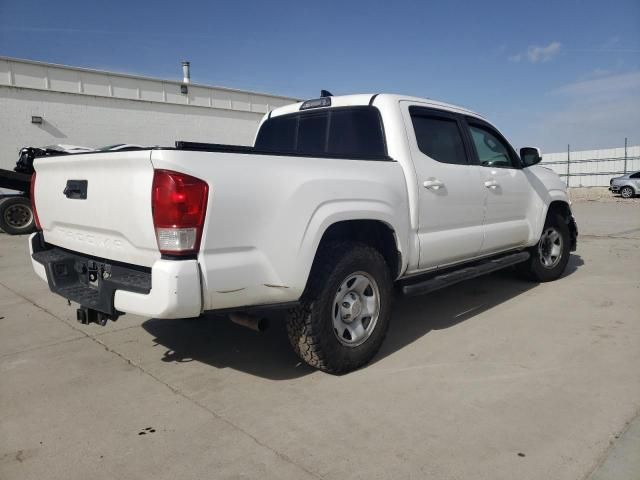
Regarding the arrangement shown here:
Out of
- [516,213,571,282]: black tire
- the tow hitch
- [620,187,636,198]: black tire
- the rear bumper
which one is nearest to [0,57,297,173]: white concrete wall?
the rear bumper

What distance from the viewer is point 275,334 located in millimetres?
4188

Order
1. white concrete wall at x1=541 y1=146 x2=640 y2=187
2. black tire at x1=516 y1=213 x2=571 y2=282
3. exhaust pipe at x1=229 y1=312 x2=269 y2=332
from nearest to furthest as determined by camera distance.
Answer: exhaust pipe at x1=229 y1=312 x2=269 y2=332 → black tire at x1=516 y1=213 x2=571 y2=282 → white concrete wall at x1=541 y1=146 x2=640 y2=187

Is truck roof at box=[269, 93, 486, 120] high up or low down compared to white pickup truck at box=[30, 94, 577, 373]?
up

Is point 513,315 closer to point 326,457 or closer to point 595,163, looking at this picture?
point 326,457

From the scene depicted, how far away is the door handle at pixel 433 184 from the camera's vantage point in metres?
3.74

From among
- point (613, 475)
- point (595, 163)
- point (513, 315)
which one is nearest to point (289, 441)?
point (613, 475)

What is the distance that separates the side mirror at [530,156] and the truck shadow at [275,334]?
4.73 feet

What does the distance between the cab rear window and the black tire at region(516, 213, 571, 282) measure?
2.88 meters

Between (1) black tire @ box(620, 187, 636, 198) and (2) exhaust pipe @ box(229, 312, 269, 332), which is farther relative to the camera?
(1) black tire @ box(620, 187, 636, 198)

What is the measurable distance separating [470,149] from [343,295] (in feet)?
6.82

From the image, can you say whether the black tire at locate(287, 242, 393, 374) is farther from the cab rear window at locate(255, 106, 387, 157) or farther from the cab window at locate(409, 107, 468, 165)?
the cab window at locate(409, 107, 468, 165)

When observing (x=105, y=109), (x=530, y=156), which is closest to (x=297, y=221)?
(x=530, y=156)

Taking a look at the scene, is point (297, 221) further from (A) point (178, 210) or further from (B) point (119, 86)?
(B) point (119, 86)

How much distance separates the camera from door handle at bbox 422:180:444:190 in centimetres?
374
